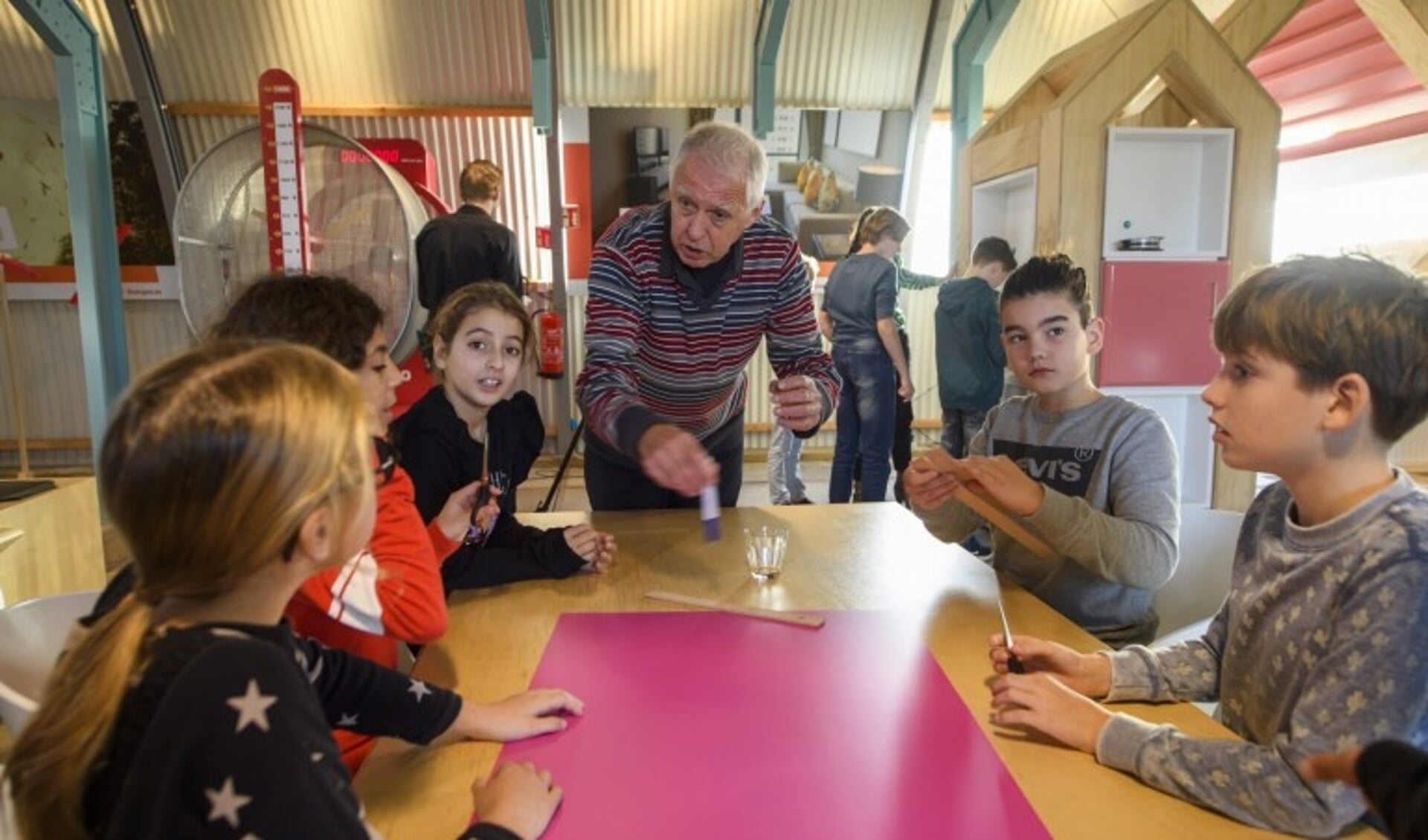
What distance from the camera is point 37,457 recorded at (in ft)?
18.9

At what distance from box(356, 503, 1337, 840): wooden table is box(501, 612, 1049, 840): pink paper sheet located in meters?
0.04

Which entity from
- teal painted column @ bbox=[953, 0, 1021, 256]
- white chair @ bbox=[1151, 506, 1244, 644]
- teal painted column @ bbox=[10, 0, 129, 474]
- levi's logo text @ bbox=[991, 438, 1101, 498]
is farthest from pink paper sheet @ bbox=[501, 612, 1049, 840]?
teal painted column @ bbox=[953, 0, 1021, 256]

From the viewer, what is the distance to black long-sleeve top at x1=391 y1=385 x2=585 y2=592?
4.57 ft

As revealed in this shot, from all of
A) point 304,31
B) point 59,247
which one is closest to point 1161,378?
point 304,31

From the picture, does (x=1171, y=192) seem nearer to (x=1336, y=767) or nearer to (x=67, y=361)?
(x=1336, y=767)

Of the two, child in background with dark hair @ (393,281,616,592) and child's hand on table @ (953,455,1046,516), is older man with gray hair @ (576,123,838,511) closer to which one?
child in background with dark hair @ (393,281,616,592)

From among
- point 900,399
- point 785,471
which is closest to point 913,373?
point 900,399

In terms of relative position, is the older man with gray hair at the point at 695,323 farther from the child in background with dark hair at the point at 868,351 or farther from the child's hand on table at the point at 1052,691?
the child in background with dark hair at the point at 868,351

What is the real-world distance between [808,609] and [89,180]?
398 cm

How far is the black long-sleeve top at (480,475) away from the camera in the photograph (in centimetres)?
139

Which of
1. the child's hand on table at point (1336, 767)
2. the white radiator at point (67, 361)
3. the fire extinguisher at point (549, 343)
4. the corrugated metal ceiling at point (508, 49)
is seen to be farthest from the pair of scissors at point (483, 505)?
the corrugated metal ceiling at point (508, 49)

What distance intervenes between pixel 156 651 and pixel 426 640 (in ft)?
1.79

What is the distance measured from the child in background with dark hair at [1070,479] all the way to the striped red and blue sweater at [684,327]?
15.8 inches

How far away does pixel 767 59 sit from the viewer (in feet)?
16.5
